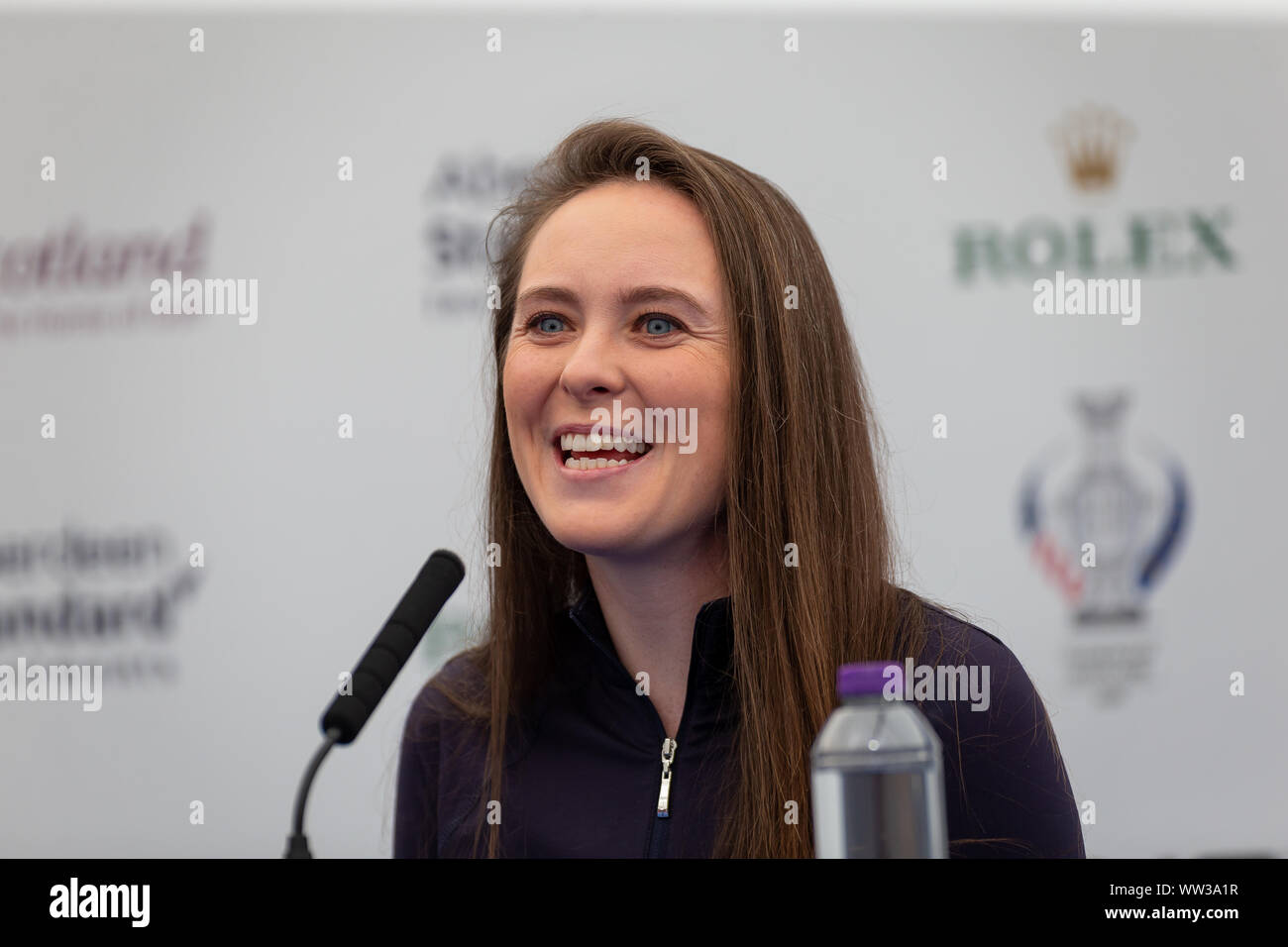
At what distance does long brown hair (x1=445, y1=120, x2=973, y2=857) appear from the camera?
1.21 m

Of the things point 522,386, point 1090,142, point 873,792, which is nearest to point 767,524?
point 522,386

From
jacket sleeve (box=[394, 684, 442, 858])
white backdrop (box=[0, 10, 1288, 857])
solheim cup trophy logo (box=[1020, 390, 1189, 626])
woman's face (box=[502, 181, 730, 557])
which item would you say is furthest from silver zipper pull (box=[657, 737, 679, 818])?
solheim cup trophy logo (box=[1020, 390, 1189, 626])

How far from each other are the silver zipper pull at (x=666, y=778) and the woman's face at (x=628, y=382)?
20cm

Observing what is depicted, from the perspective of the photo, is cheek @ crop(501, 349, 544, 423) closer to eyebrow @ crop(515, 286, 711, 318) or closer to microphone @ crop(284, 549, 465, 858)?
eyebrow @ crop(515, 286, 711, 318)

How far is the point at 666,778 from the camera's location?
122cm

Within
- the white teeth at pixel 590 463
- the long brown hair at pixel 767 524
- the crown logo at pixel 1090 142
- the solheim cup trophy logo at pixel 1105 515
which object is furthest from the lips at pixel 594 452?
the crown logo at pixel 1090 142

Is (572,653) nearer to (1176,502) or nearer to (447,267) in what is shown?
(447,267)

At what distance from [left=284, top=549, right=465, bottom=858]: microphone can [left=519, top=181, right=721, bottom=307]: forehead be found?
459 millimetres

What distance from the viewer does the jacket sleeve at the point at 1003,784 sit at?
1202 millimetres

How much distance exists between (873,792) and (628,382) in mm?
562

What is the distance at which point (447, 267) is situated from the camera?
71.4 inches

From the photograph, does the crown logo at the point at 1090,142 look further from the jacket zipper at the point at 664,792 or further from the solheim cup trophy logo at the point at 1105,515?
the jacket zipper at the point at 664,792

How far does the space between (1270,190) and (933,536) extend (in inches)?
29.4
